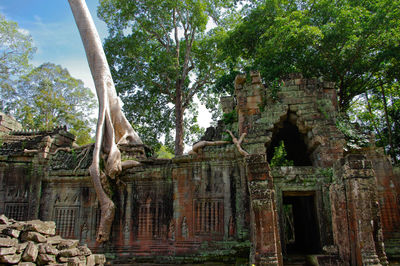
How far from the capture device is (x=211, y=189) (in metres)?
9.36

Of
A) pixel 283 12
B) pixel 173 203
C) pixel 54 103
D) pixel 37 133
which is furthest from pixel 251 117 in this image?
pixel 54 103

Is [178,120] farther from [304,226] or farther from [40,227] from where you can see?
[40,227]

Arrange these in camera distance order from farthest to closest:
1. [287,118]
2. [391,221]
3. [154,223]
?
1. [287,118]
2. [154,223]
3. [391,221]

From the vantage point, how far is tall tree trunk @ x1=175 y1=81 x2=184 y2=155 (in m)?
17.6

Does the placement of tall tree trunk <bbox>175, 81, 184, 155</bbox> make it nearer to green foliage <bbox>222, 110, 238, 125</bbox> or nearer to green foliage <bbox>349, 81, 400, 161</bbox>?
green foliage <bbox>222, 110, 238, 125</bbox>

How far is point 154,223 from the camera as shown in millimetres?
9789

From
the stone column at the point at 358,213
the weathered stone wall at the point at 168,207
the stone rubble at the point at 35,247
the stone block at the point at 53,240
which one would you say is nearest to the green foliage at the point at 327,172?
the weathered stone wall at the point at 168,207

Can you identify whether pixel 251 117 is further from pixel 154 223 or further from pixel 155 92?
pixel 155 92

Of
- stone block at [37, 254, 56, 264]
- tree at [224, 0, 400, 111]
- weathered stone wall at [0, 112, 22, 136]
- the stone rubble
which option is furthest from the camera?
weathered stone wall at [0, 112, 22, 136]

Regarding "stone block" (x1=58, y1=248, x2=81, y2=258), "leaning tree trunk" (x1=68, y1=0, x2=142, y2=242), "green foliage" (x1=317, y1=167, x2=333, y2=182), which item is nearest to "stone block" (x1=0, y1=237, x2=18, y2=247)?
"stone block" (x1=58, y1=248, x2=81, y2=258)

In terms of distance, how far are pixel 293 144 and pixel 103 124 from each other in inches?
277

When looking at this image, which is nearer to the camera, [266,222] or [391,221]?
[266,222]

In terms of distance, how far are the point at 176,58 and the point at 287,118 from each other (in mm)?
9462

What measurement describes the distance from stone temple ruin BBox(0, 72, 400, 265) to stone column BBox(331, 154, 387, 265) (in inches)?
35.9
